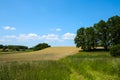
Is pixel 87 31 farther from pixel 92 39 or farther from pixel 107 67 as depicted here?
pixel 107 67

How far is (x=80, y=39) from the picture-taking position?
273ft

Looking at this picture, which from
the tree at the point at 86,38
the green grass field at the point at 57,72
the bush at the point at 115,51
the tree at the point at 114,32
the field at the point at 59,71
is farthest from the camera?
the tree at the point at 86,38

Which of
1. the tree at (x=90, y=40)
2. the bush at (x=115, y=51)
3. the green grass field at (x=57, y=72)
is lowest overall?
the green grass field at (x=57, y=72)

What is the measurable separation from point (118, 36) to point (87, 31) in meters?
10.3

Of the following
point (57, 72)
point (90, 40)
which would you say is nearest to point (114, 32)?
point (90, 40)

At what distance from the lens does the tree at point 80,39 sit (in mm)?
82062

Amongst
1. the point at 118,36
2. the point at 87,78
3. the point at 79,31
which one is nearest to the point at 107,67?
the point at 87,78

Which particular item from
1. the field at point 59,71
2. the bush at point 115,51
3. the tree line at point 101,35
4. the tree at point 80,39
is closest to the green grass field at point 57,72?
the field at point 59,71

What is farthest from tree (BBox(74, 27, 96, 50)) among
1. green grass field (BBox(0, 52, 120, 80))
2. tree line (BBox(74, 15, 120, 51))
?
green grass field (BBox(0, 52, 120, 80))

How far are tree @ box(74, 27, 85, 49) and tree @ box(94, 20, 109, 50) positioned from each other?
16.2 ft

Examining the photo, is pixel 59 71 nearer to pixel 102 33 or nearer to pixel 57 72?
pixel 57 72

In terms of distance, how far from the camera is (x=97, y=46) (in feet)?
268

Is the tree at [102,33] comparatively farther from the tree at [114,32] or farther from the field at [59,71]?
A: the field at [59,71]

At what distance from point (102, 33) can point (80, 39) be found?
7.59m
